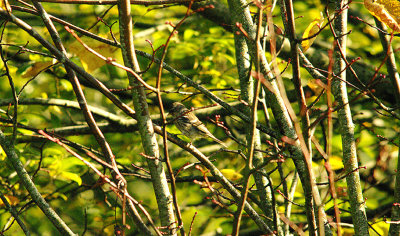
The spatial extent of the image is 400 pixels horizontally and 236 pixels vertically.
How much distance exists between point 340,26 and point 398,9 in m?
1.07

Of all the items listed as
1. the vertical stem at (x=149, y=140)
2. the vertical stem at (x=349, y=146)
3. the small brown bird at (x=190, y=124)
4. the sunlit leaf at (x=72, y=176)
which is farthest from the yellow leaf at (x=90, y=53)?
the small brown bird at (x=190, y=124)

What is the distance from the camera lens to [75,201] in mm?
7383

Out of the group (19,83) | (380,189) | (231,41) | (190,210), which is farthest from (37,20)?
(380,189)

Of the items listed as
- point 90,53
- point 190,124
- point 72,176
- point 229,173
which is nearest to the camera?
point 90,53

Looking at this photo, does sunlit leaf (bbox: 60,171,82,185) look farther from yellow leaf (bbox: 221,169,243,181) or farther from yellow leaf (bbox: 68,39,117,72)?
yellow leaf (bbox: 221,169,243,181)

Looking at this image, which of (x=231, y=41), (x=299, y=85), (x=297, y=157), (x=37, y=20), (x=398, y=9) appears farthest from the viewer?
(x=37, y=20)

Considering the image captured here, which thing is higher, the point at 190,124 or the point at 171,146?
the point at 171,146

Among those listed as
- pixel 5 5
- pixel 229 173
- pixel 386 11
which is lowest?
pixel 229 173

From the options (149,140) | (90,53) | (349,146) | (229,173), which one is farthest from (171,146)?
(149,140)

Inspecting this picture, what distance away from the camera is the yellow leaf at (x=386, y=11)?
2.99 metres

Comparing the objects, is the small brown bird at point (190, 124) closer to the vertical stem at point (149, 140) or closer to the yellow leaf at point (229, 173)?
the yellow leaf at point (229, 173)

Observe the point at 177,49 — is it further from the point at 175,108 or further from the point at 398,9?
the point at 398,9

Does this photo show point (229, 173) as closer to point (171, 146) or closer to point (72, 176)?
point (72, 176)

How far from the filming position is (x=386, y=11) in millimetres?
3043
